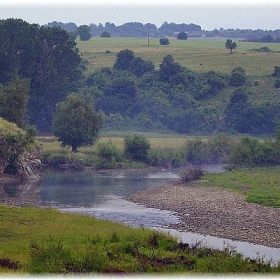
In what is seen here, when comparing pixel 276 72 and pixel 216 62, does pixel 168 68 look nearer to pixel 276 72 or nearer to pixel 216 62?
pixel 216 62

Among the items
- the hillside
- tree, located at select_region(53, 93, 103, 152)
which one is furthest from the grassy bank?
the hillside

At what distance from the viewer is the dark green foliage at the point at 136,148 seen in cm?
7256

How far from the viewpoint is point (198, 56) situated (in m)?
123

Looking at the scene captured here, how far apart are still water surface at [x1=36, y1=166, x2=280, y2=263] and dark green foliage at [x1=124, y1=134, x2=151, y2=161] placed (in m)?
3.90

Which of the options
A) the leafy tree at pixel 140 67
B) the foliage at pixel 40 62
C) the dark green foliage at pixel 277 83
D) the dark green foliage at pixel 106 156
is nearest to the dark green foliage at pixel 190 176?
the dark green foliage at pixel 106 156

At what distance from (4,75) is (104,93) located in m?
25.8

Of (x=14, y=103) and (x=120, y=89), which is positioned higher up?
(x=14, y=103)

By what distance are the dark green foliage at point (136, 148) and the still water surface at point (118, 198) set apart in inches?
154

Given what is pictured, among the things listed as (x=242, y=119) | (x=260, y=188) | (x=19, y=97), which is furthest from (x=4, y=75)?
(x=260, y=188)

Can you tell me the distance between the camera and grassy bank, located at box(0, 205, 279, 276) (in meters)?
24.7

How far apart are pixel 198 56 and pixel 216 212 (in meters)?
82.0

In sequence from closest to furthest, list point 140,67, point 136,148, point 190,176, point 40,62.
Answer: point 190,176, point 136,148, point 40,62, point 140,67

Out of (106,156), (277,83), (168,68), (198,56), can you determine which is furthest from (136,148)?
(198,56)

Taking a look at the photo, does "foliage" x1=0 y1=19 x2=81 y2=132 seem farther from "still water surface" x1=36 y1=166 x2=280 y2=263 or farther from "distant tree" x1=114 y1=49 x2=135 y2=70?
"distant tree" x1=114 y1=49 x2=135 y2=70
